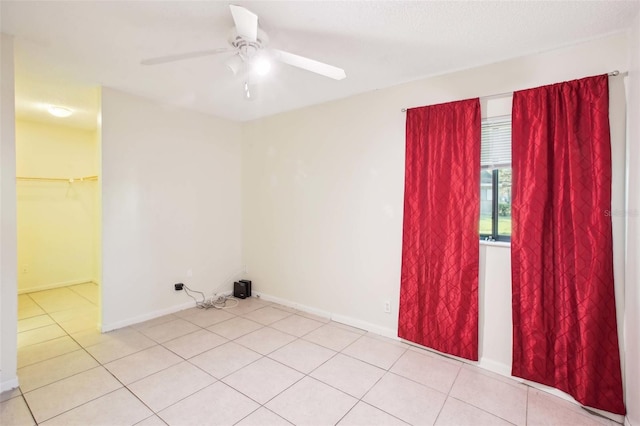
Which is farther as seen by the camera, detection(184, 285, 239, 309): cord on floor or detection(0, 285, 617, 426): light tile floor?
detection(184, 285, 239, 309): cord on floor

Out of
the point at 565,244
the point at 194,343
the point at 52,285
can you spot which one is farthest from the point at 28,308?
the point at 565,244

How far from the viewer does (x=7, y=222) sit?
7.13 feet

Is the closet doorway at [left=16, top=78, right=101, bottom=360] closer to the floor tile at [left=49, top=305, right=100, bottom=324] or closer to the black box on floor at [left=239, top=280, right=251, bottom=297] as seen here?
the floor tile at [left=49, top=305, right=100, bottom=324]

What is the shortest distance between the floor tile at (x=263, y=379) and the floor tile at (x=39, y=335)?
2.07m

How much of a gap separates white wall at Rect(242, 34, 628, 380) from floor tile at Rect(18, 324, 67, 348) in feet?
7.19

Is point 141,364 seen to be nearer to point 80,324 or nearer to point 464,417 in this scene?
point 80,324

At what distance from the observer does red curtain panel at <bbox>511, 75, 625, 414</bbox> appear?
2004mm

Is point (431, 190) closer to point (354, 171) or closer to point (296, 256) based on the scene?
point (354, 171)

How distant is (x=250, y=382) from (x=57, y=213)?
176 inches

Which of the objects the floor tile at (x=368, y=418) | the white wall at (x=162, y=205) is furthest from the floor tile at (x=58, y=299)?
the floor tile at (x=368, y=418)

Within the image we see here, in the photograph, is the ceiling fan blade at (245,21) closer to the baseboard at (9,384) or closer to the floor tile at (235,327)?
the floor tile at (235,327)

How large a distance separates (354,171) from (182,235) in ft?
7.70

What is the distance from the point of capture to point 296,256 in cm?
392

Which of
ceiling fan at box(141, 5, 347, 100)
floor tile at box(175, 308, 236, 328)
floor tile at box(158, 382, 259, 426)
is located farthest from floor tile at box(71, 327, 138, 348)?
ceiling fan at box(141, 5, 347, 100)
